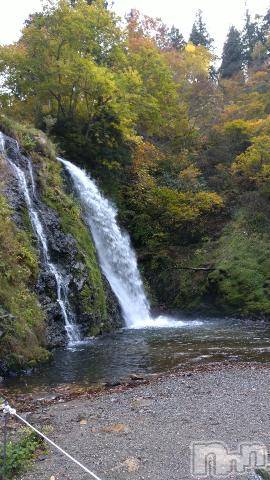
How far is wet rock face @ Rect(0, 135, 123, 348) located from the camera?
11676 mm


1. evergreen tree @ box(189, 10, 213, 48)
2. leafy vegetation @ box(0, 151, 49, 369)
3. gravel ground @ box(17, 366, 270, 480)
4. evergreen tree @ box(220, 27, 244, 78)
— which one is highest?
evergreen tree @ box(189, 10, 213, 48)

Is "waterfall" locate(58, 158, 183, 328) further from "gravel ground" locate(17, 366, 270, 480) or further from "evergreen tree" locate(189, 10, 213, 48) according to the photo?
"evergreen tree" locate(189, 10, 213, 48)

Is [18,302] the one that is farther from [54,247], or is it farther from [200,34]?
[200,34]

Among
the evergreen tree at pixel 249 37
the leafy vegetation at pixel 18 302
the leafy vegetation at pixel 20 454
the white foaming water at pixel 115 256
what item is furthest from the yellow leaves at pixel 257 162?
the evergreen tree at pixel 249 37

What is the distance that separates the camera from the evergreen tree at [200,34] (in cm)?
4759

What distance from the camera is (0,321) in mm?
8867

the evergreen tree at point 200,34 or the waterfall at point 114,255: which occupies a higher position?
the evergreen tree at point 200,34

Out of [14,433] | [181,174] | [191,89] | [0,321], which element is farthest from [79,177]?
[191,89]

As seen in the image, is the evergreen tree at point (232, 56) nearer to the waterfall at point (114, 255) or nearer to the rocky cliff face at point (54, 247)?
the waterfall at point (114, 255)

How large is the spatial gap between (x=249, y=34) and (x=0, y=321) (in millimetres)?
46631

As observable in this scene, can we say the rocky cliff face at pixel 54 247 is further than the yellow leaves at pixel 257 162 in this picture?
No

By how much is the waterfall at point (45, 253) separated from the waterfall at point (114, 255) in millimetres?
3304

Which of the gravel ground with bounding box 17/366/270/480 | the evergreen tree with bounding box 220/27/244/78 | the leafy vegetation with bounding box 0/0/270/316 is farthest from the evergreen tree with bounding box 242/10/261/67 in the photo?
the gravel ground with bounding box 17/366/270/480

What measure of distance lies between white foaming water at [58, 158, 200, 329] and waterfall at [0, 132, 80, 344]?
327 cm
